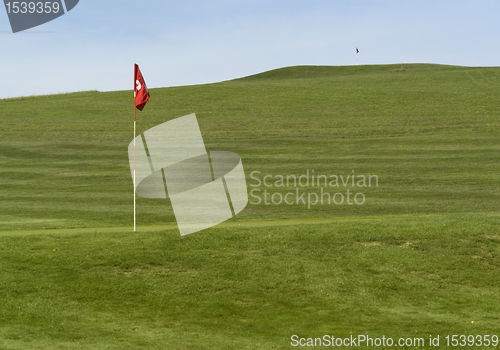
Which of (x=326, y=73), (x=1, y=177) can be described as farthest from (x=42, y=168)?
(x=326, y=73)

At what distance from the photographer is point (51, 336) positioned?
27.9ft

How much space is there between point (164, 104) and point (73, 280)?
35037 millimetres

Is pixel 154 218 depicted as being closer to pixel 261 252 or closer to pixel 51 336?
pixel 261 252
